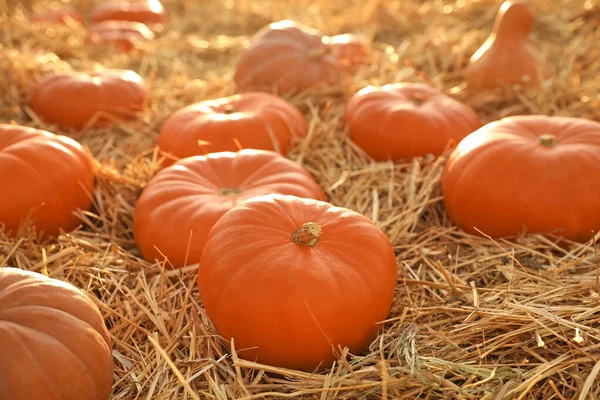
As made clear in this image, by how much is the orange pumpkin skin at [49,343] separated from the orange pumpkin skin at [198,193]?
2.36 ft

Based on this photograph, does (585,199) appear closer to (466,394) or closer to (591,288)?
(591,288)

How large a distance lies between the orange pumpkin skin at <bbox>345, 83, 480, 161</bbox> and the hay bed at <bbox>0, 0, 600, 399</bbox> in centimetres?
13

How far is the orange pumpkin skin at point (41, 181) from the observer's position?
10.5ft

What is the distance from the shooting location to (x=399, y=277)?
2896mm

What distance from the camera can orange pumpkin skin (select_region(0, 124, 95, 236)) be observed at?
321 cm

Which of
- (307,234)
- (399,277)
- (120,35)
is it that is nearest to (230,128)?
(399,277)

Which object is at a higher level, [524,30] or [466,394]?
[524,30]

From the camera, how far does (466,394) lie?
2.08 meters

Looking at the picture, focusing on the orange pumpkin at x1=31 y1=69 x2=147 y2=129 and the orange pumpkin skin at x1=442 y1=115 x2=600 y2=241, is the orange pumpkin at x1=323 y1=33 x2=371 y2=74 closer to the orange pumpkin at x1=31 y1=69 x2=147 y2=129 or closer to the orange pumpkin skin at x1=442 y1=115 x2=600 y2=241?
the orange pumpkin at x1=31 y1=69 x2=147 y2=129

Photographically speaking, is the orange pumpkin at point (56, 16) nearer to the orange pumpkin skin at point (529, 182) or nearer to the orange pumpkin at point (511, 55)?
the orange pumpkin at point (511, 55)

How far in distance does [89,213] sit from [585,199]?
2403 millimetres

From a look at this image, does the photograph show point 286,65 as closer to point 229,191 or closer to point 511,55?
point 511,55

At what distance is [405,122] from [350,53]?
193 centimetres

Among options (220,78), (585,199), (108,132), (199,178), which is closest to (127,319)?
(199,178)
